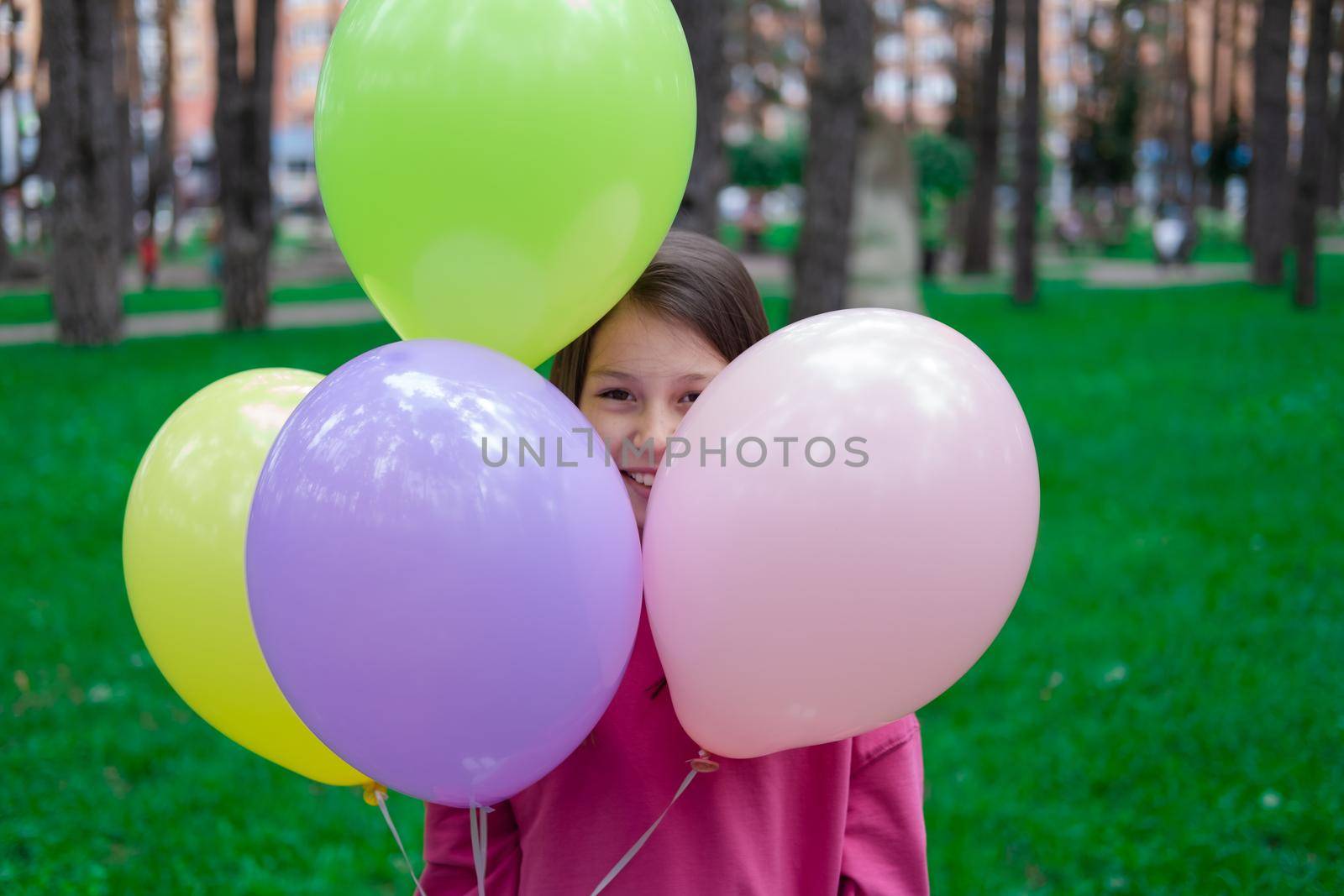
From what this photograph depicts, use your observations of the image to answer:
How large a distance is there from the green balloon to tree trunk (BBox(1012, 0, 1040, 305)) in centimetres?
1447

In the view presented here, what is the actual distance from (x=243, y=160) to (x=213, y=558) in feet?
39.1

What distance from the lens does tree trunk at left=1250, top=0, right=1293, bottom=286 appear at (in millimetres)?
14578

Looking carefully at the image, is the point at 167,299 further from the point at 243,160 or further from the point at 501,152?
the point at 501,152

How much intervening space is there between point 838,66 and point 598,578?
29.4 ft

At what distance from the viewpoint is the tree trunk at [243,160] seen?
11.9 metres

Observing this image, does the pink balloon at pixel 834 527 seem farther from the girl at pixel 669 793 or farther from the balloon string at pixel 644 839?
the girl at pixel 669 793

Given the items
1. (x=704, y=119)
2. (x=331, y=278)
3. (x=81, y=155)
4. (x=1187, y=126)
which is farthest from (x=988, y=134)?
(x=331, y=278)

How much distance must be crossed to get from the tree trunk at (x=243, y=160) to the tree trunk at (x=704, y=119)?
5.02m

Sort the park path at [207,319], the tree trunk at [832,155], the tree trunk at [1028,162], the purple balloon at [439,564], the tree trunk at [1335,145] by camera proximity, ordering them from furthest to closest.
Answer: the tree trunk at [1335,145]
the tree trunk at [1028,162]
the park path at [207,319]
the tree trunk at [832,155]
the purple balloon at [439,564]

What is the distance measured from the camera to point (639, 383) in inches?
62.9

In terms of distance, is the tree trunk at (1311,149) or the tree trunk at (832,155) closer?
the tree trunk at (832,155)

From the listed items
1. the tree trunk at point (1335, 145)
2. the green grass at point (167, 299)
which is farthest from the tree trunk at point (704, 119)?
the tree trunk at point (1335, 145)

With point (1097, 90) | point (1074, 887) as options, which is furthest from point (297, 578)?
point (1097, 90)

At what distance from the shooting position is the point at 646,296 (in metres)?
1.65
